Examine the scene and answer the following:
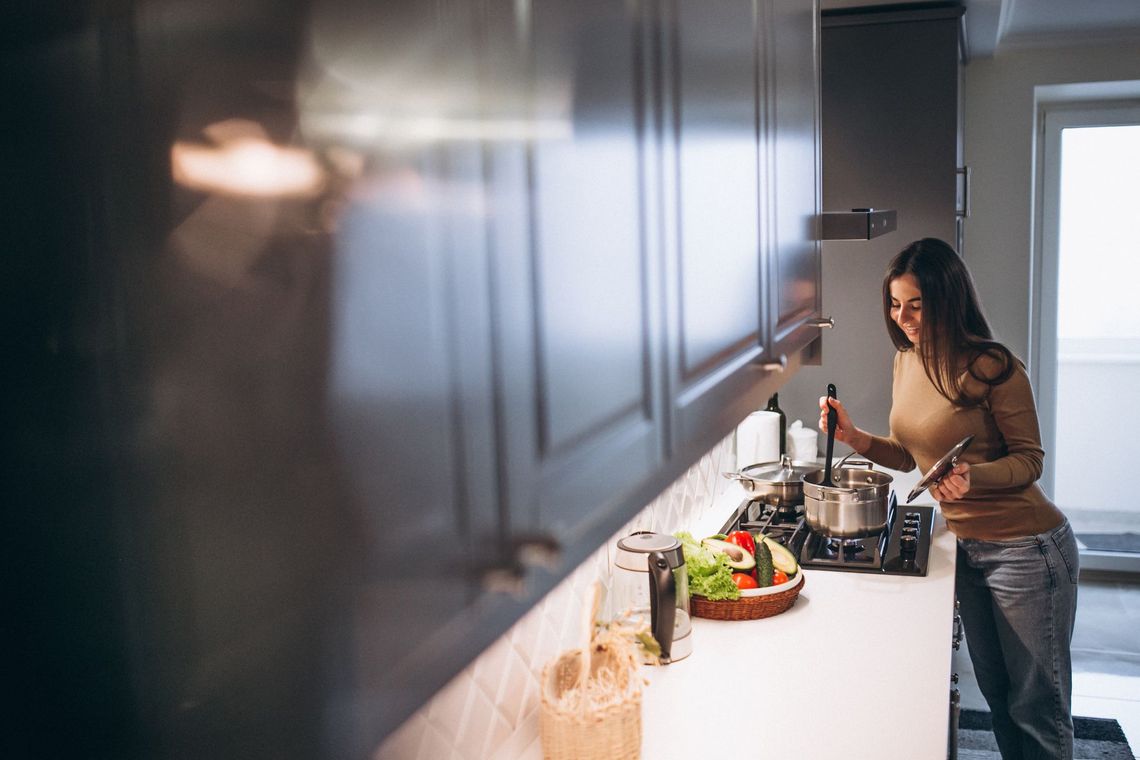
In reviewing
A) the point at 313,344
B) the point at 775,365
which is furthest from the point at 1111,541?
the point at 313,344

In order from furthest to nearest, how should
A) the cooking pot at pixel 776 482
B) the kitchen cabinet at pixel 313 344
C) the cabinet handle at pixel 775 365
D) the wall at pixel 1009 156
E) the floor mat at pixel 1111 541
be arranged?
the floor mat at pixel 1111 541 → the wall at pixel 1009 156 → the cooking pot at pixel 776 482 → the cabinet handle at pixel 775 365 → the kitchen cabinet at pixel 313 344

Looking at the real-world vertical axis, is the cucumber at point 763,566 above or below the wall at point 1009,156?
below

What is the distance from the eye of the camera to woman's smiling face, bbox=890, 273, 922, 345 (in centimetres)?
271

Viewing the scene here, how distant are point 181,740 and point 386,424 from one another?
0.17m

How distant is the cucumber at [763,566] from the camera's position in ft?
6.83

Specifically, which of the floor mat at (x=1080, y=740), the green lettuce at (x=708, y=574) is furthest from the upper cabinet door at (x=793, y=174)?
the floor mat at (x=1080, y=740)

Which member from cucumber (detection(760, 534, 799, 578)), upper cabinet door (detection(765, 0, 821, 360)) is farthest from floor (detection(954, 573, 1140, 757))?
upper cabinet door (detection(765, 0, 821, 360))

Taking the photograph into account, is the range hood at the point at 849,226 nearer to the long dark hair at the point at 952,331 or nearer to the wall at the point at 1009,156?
the long dark hair at the point at 952,331

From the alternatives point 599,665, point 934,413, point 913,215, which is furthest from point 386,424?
point 913,215

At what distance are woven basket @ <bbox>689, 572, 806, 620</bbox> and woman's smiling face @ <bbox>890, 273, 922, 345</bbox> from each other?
102 centimetres

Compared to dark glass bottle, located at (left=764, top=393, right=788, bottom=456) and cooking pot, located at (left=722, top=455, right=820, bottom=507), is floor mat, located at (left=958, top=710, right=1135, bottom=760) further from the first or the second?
cooking pot, located at (left=722, top=455, right=820, bottom=507)

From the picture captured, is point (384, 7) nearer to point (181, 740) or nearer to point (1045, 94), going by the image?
point (181, 740)

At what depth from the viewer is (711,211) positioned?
1146 mm

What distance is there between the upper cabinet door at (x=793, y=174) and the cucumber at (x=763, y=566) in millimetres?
484
